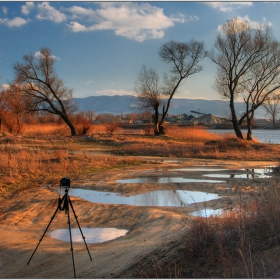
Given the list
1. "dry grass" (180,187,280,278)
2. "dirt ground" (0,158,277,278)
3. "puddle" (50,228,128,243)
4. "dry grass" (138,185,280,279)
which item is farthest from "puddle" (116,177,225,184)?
"dry grass" (138,185,280,279)

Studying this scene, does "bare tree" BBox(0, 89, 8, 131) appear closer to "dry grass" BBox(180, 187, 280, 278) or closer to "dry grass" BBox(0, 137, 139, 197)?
"dry grass" BBox(0, 137, 139, 197)

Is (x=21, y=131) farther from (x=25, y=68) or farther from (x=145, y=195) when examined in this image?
(x=145, y=195)

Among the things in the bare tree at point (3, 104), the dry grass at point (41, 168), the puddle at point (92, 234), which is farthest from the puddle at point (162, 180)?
the bare tree at point (3, 104)

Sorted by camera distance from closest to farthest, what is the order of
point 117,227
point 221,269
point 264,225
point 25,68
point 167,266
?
point 221,269 < point 167,266 < point 264,225 < point 117,227 < point 25,68

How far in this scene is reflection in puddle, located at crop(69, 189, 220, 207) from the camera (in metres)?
10.1

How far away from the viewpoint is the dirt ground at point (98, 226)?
528 cm

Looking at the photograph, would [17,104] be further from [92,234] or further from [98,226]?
[92,234]

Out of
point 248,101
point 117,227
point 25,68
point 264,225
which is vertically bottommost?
point 117,227

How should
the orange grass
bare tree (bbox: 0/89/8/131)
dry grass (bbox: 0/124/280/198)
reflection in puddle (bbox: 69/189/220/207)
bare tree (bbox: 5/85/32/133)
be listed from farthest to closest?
bare tree (bbox: 0/89/8/131) < bare tree (bbox: 5/85/32/133) < the orange grass < dry grass (bbox: 0/124/280/198) < reflection in puddle (bbox: 69/189/220/207)

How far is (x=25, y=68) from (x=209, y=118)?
2599 inches

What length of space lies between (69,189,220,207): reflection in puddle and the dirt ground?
448mm

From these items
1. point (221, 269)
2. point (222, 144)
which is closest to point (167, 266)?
point (221, 269)

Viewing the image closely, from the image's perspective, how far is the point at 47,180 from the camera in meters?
13.6

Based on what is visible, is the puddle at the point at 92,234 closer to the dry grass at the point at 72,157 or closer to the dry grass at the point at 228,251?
the dry grass at the point at 228,251
